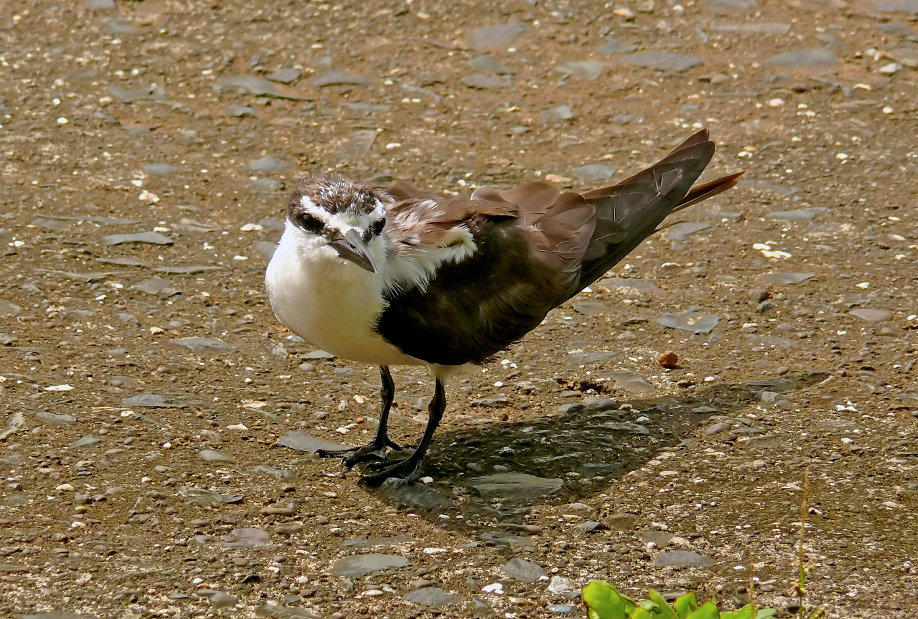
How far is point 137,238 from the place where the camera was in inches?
313

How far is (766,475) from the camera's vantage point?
5.87 metres

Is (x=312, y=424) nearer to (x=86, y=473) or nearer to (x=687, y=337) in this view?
(x=86, y=473)

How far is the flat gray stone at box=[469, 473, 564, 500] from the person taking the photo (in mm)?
5770

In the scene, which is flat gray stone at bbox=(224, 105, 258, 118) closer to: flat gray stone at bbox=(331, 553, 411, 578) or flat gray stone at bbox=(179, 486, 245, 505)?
flat gray stone at bbox=(179, 486, 245, 505)

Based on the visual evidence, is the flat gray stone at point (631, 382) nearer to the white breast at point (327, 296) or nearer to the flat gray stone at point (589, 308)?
the flat gray stone at point (589, 308)

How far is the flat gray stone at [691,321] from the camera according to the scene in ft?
23.9

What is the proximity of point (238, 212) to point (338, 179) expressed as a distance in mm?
2735

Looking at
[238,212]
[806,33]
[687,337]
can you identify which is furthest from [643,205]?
[806,33]

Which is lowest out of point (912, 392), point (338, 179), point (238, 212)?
point (912, 392)

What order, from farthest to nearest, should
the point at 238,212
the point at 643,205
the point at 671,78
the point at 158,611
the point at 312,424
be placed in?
the point at 671,78, the point at 238,212, the point at 643,205, the point at 312,424, the point at 158,611

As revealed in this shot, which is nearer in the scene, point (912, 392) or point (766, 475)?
point (766, 475)

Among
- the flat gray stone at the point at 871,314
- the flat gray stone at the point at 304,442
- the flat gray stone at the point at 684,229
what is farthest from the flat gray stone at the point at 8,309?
the flat gray stone at the point at 871,314

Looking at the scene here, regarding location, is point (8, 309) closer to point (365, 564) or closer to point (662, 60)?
point (365, 564)

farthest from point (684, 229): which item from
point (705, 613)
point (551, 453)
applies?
point (705, 613)
